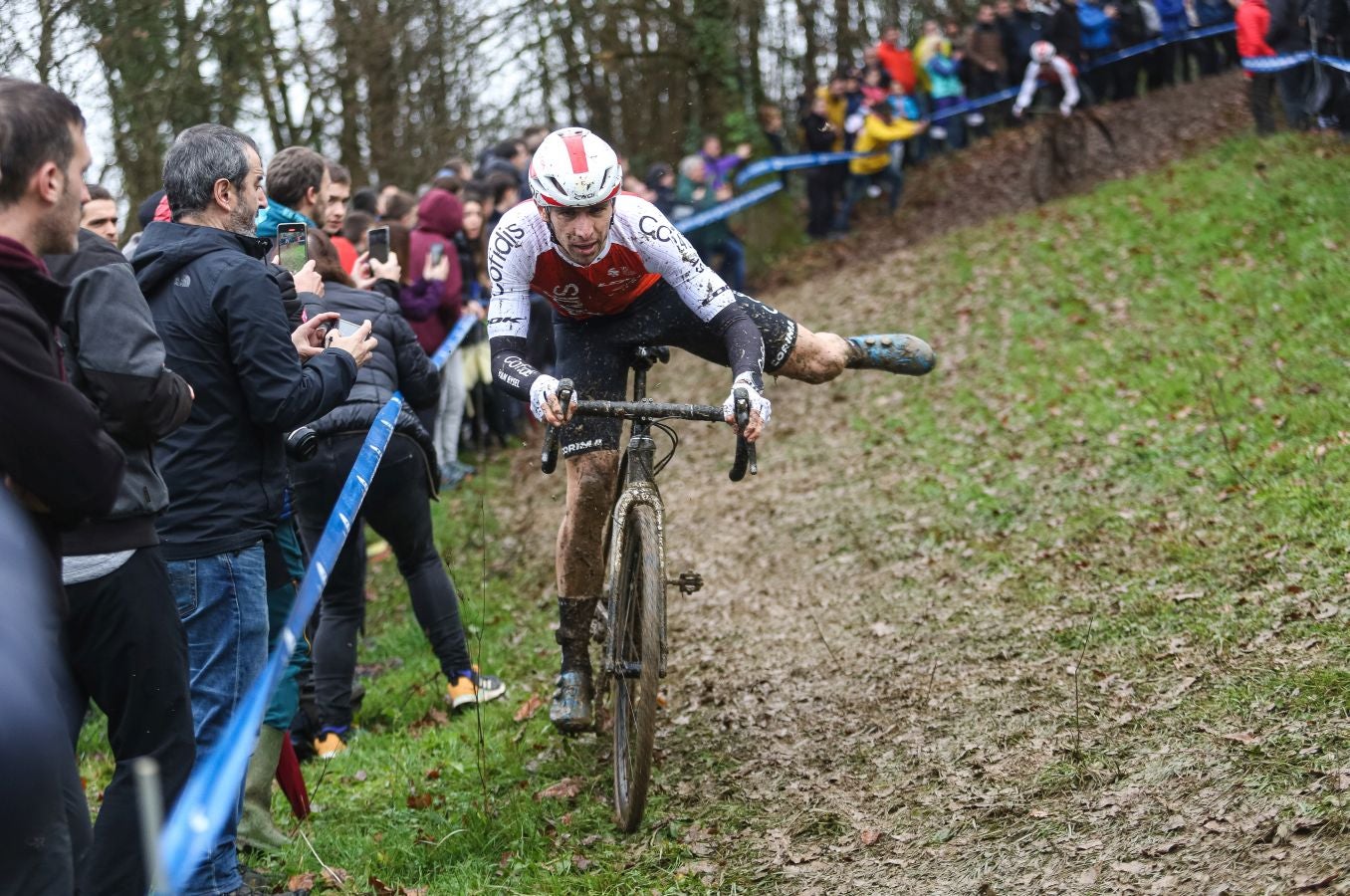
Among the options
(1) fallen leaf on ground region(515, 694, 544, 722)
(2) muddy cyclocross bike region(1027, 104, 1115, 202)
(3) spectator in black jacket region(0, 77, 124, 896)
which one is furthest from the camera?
(2) muddy cyclocross bike region(1027, 104, 1115, 202)

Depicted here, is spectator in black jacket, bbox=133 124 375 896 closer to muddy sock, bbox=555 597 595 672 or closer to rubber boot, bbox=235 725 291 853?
rubber boot, bbox=235 725 291 853

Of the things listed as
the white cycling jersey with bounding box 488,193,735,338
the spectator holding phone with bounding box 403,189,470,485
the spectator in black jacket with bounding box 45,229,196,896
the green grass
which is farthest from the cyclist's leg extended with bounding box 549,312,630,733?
the spectator holding phone with bounding box 403,189,470,485

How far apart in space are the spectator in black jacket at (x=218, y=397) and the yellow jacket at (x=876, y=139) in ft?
54.7

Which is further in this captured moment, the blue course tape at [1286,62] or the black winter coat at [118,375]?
the blue course tape at [1286,62]

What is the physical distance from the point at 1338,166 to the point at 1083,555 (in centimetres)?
913

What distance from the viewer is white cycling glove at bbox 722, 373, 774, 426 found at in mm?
5035

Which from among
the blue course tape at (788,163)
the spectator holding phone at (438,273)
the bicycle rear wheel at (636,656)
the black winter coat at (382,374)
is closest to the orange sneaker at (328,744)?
the black winter coat at (382,374)

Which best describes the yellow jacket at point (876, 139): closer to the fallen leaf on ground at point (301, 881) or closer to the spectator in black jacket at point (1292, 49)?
the spectator in black jacket at point (1292, 49)

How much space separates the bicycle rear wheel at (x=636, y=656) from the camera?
4961 mm

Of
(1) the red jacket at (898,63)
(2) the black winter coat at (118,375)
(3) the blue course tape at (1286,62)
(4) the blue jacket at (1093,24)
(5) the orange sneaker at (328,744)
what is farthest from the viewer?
(4) the blue jacket at (1093,24)

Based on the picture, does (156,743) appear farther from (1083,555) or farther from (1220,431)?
(1220,431)

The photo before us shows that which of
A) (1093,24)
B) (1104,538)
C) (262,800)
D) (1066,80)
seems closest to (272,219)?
(262,800)

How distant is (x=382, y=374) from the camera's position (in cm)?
629

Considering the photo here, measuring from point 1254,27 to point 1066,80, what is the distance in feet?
10.5
